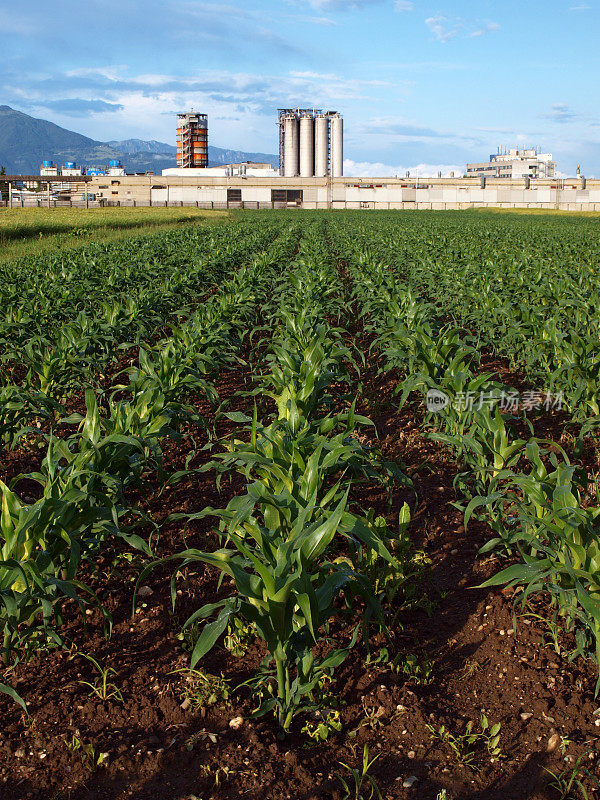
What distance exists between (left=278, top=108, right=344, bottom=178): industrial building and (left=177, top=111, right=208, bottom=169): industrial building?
19.0 metres

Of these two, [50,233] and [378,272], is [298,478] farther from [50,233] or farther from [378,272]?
[50,233]

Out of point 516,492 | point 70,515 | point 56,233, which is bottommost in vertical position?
point 516,492

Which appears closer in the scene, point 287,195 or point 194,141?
point 287,195

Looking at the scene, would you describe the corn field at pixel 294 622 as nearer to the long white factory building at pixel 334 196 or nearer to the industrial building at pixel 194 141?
the long white factory building at pixel 334 196

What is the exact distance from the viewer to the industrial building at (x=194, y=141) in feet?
387

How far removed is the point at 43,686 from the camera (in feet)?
8.55

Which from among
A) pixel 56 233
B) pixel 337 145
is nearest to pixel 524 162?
pixel 337 145

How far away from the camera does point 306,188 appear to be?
3145 inches

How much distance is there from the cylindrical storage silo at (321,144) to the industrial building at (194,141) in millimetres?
24400

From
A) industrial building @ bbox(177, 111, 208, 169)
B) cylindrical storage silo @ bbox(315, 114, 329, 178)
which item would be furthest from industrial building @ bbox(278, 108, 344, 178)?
industrial building @ bbox(177, 111, 208, 169)

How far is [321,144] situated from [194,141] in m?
27.6

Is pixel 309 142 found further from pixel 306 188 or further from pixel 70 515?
pixel 70 515

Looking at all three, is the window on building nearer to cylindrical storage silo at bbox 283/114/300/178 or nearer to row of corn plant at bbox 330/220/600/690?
cylindrical storage silo at bbox 283/114/300/178

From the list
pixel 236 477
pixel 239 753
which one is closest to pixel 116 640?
pixel 239 753
